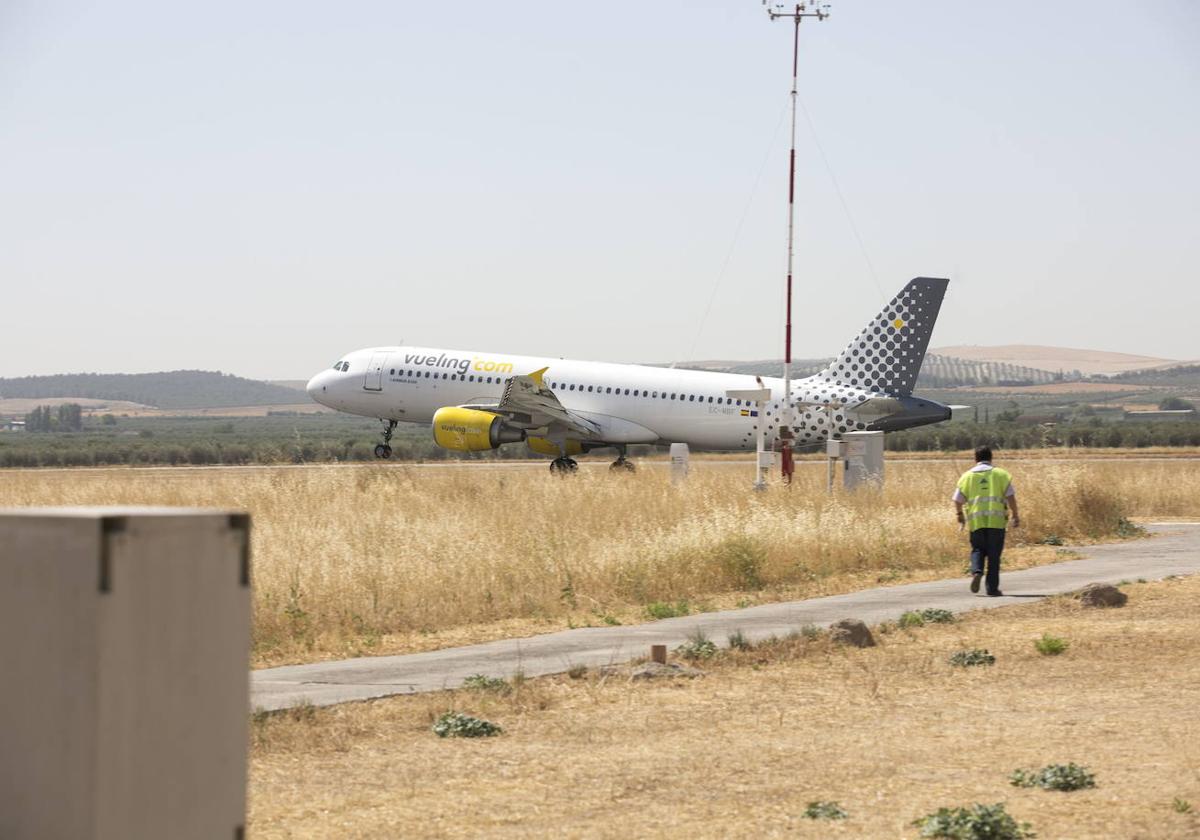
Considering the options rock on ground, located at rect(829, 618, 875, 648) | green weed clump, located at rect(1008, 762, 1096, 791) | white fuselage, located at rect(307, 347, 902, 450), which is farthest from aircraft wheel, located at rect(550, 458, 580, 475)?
green weed clump, located at rect(1008, 762, 1096, 791)

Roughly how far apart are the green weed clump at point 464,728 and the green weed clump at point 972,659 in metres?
4.35

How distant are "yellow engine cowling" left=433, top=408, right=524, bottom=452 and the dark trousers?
21.6 meters

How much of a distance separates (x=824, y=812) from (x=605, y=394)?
1352 inches

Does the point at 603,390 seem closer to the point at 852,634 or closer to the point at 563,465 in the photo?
the point at 563,465

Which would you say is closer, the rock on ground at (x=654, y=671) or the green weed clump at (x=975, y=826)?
the green weed clump at (x=975, y=826)

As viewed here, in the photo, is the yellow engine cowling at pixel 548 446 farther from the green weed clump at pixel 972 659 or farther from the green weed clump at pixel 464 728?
the green weed clump at pixel 464 728

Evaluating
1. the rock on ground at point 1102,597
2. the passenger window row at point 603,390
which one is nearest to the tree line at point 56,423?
the passenger window row at point 603,390

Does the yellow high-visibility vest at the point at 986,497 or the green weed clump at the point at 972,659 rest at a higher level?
the yellow high-visibility vest at the point at 986,497

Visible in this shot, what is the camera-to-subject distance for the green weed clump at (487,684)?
36.2ft

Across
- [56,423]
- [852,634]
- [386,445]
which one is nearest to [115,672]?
[852,634]

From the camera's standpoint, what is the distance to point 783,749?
9.15m

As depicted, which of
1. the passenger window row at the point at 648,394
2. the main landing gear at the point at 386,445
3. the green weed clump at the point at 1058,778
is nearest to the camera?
the green weed clump at the point at 1058,778

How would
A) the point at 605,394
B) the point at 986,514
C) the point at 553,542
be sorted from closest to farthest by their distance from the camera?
the point at 986,514, the point at 553,542, the point at 605,394

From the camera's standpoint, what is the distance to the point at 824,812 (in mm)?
7492
